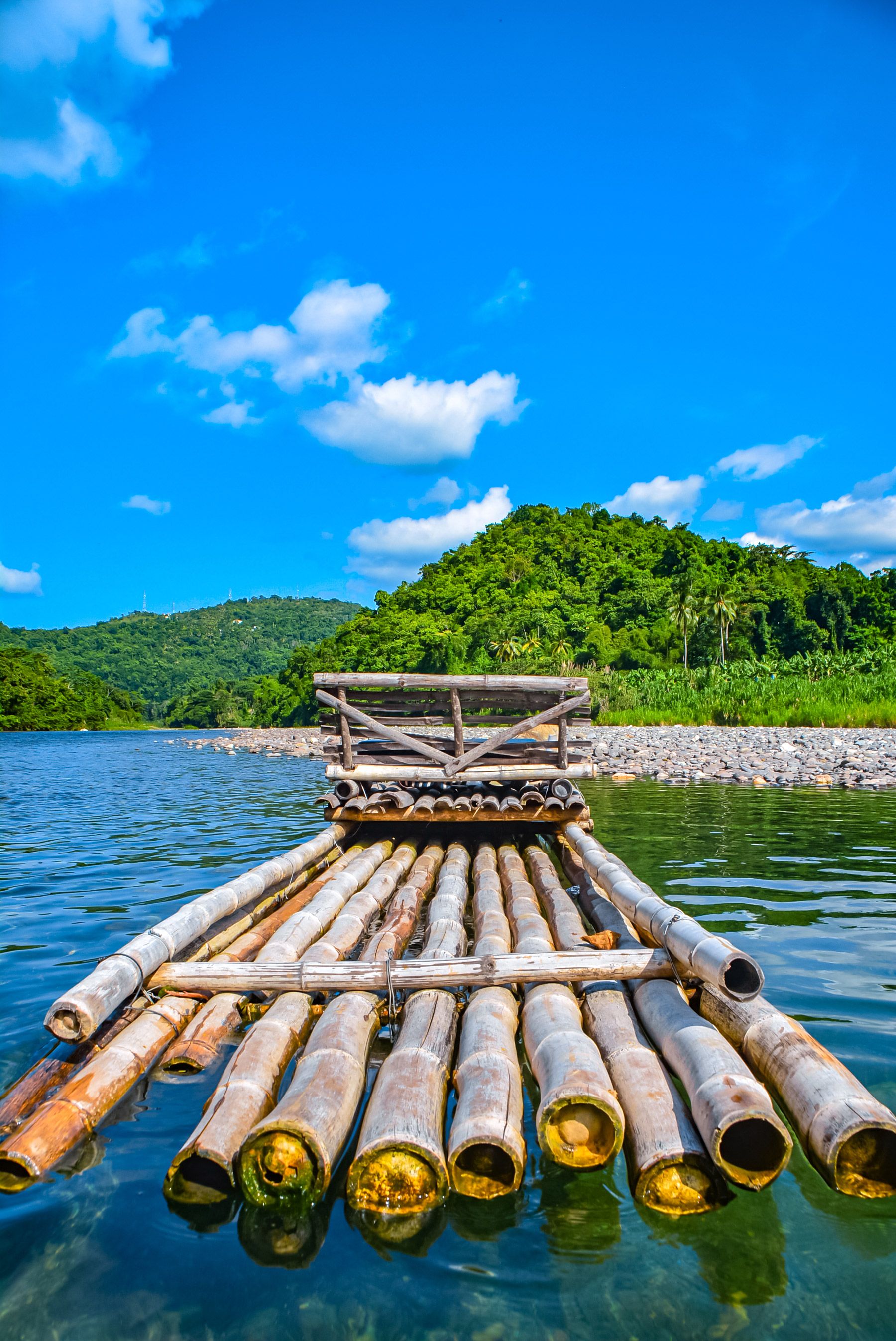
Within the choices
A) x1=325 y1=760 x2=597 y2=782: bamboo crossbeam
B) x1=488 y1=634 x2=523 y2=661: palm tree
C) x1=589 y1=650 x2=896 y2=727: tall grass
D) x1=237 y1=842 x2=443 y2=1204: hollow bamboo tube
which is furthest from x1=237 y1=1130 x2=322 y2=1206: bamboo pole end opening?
x1=488 y1=634 x2=523 y2=661: palm tree

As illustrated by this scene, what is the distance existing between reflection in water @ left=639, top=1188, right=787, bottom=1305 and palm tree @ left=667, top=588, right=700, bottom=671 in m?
61.4

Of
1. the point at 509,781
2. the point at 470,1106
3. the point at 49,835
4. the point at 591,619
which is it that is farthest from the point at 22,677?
the point at 470,1106

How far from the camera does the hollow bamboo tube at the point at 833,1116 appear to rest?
3.11m

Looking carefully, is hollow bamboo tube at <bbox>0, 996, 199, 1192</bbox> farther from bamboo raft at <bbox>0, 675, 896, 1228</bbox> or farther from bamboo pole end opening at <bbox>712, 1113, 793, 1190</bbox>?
bamboo pole end opening at <bbox>712, 1113, 793, 1190</bbox>

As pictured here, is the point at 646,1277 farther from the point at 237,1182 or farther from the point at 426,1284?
the point at 237,1182

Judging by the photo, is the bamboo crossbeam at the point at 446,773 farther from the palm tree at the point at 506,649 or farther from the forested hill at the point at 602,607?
the palm tree at the point at 506,649

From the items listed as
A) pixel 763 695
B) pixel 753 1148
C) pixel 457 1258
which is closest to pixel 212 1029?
pixel 457 1258

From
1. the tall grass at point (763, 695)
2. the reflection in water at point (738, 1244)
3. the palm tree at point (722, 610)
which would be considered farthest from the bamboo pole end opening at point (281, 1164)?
the palm tree at point (722, 610)

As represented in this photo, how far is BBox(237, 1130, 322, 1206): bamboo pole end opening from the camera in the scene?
10.4ft

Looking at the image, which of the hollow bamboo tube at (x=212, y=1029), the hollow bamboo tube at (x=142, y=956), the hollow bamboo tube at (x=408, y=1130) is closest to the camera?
the hollow bamboo tube at (x=408, y=1130)

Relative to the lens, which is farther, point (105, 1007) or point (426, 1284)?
point (105, 1007)

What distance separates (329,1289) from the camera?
2.87 metres

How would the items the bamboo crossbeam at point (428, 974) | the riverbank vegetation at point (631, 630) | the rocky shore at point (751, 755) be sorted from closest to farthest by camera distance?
1. the bamboo crossbeam at point (428, 974)
2. the rocky shore at point (751, 755)
3. the riverbank vegetation at point (631, 630)

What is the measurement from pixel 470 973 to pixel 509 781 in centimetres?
603
